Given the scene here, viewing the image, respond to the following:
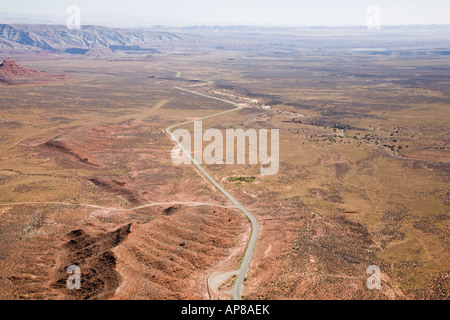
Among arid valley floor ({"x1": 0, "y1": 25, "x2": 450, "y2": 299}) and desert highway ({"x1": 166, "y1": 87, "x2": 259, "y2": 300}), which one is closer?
desert highway ({"x1": 166, "y1": 87, "x2": 259, "y2": 300})

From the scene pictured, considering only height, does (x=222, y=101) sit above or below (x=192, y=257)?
above

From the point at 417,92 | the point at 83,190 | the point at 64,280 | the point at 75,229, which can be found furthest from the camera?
the point at 417,92

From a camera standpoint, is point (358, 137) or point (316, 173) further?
point (358, 137)

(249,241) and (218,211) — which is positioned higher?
(218,211)

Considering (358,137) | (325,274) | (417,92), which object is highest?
(417,92)

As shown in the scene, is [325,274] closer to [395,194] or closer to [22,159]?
[395,194]

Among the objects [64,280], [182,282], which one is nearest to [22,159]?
[64,280]

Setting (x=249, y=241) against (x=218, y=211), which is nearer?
(x=249, y=241)

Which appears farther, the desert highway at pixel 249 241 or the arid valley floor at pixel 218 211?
the arid valley floor at pixel 218 211
